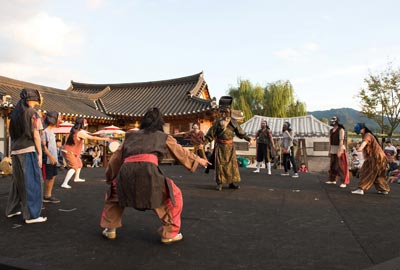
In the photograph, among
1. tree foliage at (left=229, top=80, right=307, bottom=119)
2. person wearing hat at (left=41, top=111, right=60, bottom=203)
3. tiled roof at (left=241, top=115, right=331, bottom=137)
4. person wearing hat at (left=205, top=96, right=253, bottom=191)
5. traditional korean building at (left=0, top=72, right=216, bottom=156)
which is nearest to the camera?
person wearing hat at (left=41, top=111, right=60, bottom=203)

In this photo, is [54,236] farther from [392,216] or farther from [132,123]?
[132,123]

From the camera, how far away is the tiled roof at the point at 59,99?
55.7 ft

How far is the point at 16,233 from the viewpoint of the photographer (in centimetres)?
374

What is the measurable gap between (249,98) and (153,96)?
11.3 m

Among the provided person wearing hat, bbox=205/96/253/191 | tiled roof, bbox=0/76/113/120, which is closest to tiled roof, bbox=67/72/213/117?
tiled roof, bbox=0/76/113/120

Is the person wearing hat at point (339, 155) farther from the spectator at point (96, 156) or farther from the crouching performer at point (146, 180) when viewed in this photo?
the spectator at point (96, 156)

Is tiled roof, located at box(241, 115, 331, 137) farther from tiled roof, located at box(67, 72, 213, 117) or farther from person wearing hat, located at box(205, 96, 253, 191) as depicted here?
person wearing hat, located at box(205, 96, 253, 191)

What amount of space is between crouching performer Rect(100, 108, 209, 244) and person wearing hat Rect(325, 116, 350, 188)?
578 centimetres

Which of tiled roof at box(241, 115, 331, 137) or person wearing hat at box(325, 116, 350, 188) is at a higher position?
tiled roof at box(241, 115, 331, 137)

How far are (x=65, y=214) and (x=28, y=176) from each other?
2.82ft

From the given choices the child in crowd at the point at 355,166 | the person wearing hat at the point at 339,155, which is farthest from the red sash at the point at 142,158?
the child in crowd at the point at 355,166

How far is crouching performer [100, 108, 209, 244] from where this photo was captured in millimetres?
3260

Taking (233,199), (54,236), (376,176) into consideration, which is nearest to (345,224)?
(233,199)

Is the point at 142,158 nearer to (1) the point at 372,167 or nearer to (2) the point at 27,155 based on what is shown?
(2) the point at 27,155
